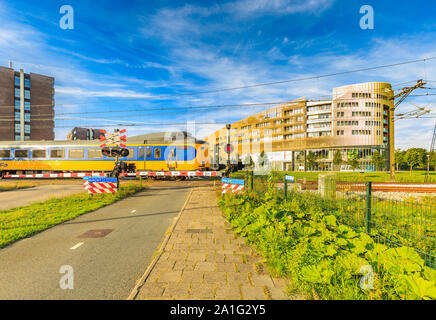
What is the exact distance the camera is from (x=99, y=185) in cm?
1054

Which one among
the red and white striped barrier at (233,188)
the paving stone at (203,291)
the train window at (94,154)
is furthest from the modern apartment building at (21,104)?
the paving stone at (203,291)

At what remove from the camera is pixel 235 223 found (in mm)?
5891

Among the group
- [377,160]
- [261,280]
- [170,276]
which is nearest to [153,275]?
[170,276]

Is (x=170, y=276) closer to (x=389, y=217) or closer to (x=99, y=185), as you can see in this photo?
(x=389, y=217)

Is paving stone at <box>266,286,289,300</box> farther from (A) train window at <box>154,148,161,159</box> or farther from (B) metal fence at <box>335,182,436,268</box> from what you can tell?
(A) train window at <box>154,148,161,159</box>

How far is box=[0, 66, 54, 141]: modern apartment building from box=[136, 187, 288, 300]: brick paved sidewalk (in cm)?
6553

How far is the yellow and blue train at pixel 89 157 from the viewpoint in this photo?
1812 cm

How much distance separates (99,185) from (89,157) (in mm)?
10160

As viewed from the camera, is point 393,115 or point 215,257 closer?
point 215,257

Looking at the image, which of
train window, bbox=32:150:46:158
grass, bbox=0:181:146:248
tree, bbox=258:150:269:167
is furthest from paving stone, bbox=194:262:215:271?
tree, bbox=258:150:269:167

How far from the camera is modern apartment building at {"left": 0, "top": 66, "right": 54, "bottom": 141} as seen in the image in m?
57.1

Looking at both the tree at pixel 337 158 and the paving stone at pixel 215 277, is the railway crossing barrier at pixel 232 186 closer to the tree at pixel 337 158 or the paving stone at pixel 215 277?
the paving stone at pixel 215 277
